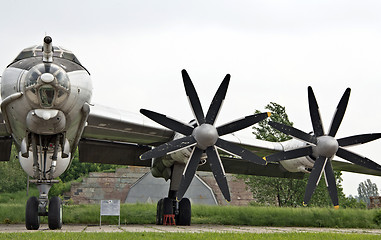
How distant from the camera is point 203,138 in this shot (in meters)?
11.4

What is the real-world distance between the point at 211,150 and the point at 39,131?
432cm

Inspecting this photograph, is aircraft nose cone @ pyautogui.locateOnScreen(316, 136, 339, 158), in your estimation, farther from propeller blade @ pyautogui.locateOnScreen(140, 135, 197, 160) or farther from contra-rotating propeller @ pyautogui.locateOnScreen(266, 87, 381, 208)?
propeller blade @ pyautogui.locateOnScreen(140, 135, 197, 160)

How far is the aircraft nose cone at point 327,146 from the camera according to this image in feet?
42.1

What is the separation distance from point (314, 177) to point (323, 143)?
1.05 m

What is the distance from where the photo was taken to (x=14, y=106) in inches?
378

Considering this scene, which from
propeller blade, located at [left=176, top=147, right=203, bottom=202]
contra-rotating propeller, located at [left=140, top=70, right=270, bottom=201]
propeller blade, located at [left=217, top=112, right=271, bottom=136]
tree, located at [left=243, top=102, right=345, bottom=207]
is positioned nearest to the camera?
propeller blade, located at [left=176, top=147, right=203, bottom=202]

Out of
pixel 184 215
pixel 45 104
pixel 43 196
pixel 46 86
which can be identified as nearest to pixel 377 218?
pixel 184 215

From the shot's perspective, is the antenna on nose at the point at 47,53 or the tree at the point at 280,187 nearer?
the antenna on nose at the point at 47,53

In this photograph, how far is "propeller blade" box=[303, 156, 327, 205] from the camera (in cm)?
1234

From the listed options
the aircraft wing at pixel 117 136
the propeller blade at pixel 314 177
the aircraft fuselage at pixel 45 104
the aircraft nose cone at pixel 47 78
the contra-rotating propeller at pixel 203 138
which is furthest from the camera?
the aircraft wing at pixel 117 136

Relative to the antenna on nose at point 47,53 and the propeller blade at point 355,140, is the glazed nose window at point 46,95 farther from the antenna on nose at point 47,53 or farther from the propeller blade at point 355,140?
the propeller blade at point 355,140

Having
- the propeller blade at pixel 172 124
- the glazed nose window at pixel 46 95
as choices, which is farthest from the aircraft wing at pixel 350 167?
the glazed nose window at pixel 46 95

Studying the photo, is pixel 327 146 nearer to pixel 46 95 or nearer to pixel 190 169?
pixel 190 169

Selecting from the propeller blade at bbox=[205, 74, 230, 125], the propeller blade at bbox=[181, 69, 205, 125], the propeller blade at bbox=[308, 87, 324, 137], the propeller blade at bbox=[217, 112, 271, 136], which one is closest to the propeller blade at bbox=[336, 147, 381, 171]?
the propeller blade at bbox=[308, 87, 324, 137]
